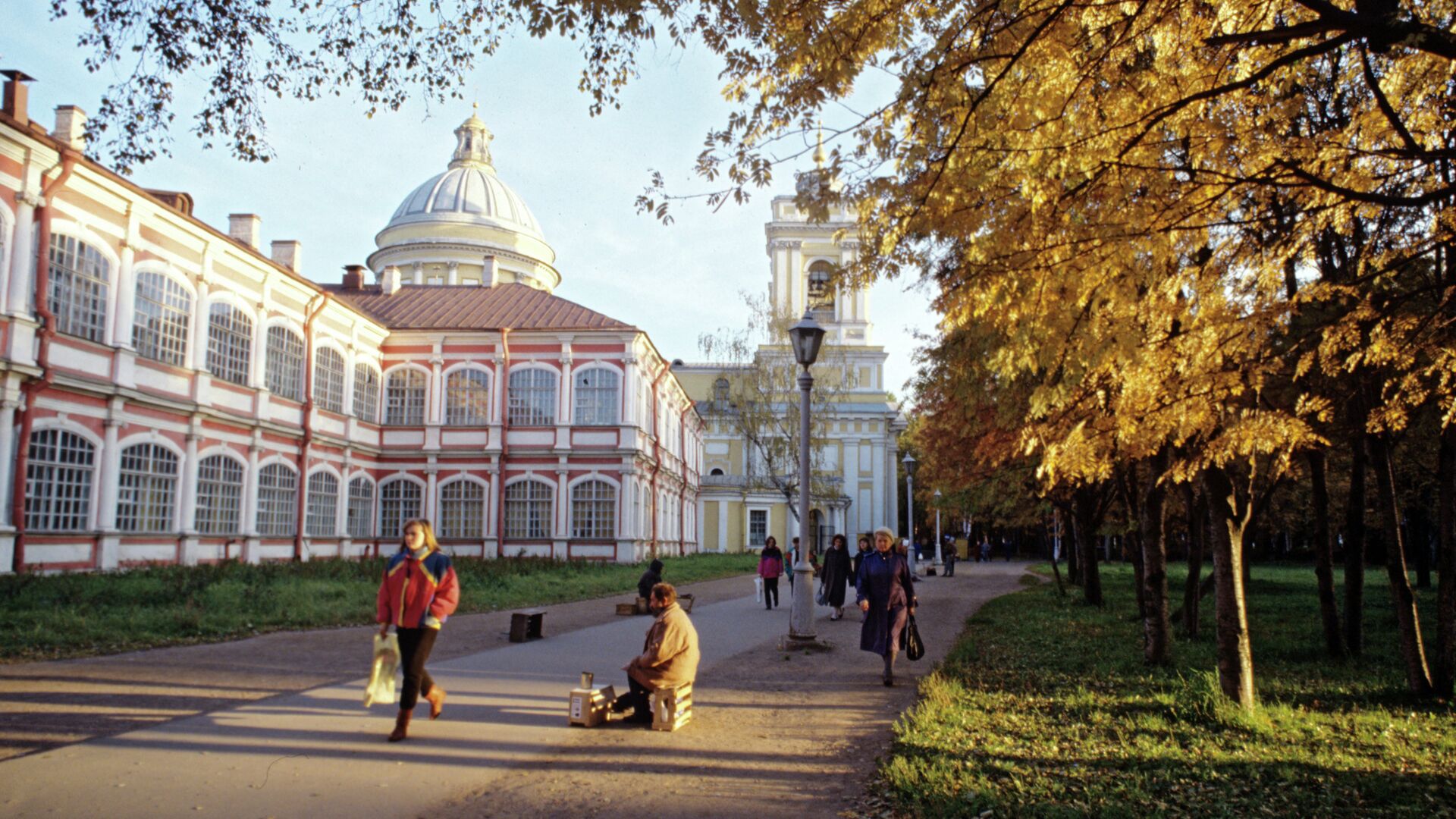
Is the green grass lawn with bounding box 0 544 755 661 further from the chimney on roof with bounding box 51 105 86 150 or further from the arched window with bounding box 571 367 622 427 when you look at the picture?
the arched window with bounding box 571 367 622 427

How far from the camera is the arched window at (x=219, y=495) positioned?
28.7 meters

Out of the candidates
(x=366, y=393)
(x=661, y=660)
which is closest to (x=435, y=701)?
(x=661, y=660)

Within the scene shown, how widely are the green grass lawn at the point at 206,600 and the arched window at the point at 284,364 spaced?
603 cm

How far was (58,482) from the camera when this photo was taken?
76.0ft

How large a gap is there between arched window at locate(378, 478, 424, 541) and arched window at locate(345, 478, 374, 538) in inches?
24.3

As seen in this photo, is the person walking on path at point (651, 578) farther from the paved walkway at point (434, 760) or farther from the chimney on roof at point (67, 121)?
the chimney on roof at point (67, 121)

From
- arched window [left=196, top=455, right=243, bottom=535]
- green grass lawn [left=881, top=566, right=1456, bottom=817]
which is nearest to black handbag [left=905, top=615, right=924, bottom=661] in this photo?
green grass lawn [left=881, top=566, right=1456, bottom=817]

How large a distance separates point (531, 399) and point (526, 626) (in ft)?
87.3

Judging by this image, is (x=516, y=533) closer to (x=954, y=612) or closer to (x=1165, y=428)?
(x=954, y=612)

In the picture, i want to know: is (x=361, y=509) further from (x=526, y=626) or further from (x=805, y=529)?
(x=805, y=529)

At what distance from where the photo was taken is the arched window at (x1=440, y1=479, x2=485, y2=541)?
40562 millimetres

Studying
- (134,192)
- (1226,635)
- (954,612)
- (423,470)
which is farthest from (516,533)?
(1226,635)

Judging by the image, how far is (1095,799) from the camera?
651 cm

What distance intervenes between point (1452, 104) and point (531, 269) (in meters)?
51.1
